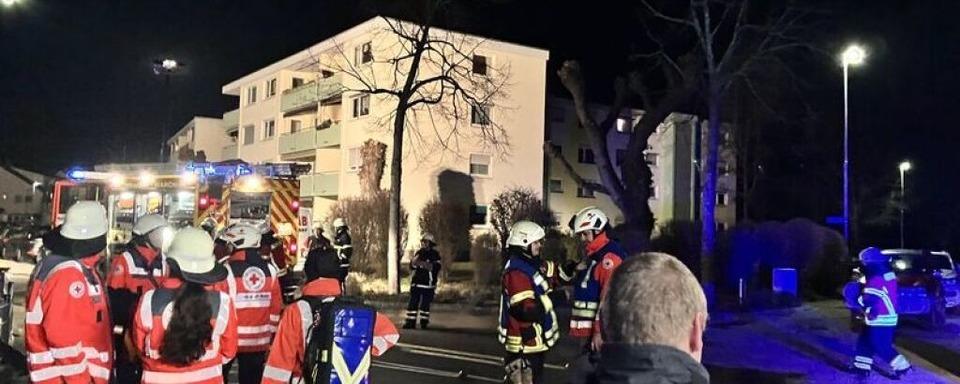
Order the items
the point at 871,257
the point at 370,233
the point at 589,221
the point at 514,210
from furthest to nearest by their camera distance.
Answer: the point at 514,210, the point at 370,233, the point at 871,257, the point at 589,221

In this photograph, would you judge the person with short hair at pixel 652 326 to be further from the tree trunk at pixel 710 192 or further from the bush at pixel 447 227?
the bush at pixel 447 227

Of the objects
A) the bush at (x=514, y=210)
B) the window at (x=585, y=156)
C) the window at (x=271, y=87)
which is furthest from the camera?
the window at (x=585, y=156)

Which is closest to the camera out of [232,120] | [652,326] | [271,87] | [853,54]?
[652,326]

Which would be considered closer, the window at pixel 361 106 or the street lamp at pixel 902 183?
the window at pixel 361 106

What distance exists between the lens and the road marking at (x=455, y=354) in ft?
39.3

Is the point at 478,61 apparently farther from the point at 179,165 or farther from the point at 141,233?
the point at 141,233

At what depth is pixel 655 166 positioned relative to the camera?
5366 cm

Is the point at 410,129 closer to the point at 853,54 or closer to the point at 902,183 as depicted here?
the point at 853,54

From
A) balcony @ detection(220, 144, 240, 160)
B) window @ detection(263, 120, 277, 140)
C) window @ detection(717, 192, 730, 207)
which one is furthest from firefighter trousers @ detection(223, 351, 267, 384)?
window @ detection(717, 192, 730, 207)

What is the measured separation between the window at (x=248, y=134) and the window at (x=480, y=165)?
17.4 metres

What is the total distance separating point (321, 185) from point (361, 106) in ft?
15.8

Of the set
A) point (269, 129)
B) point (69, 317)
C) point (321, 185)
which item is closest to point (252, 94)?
point (269, 129)

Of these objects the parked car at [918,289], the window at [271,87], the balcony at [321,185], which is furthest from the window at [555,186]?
the parked car at [918,289]

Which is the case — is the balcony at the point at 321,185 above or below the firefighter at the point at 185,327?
above
